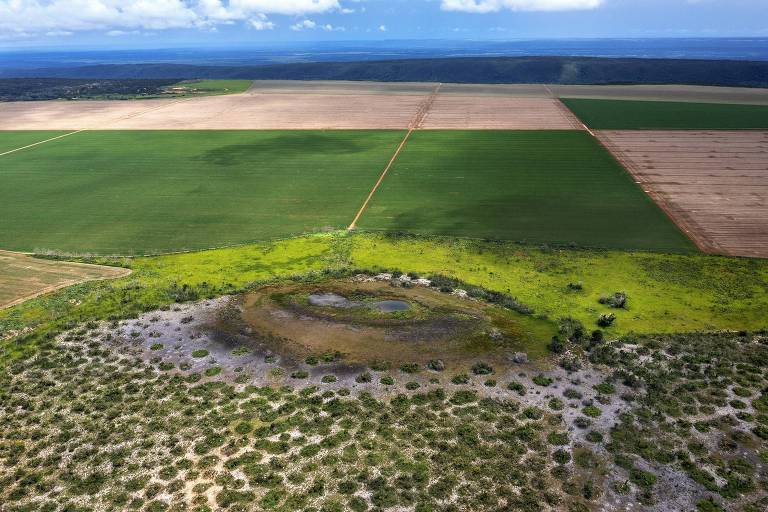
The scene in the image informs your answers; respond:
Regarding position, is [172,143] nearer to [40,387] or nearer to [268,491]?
[40,387]

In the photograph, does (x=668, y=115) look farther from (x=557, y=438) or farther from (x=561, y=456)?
(x=561, y=456)

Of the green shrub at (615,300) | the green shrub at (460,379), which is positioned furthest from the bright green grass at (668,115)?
the green shrub at (460,379)

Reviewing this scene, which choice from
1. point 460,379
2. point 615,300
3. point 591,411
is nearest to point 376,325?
point 460,379

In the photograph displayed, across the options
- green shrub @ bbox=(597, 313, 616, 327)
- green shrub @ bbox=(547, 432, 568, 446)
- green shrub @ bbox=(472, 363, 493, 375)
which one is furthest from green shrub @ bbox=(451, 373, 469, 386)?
green shrub @ bbox=(597, 313, 616, 327)

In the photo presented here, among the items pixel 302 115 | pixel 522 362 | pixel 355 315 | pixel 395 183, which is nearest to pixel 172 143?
pixel 302 115

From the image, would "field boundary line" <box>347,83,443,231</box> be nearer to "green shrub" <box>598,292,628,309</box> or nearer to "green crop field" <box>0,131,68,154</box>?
"green shrub" <box>598,292,628,309</box>

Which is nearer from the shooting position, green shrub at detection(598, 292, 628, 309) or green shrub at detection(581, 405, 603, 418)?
green shrub at detection(581, 405, 603, 418)
